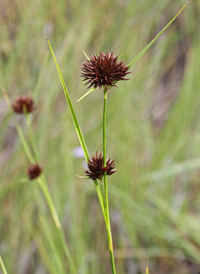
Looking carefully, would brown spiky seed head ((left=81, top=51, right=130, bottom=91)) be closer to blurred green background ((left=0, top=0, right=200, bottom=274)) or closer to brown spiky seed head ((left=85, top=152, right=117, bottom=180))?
brown spiky seed head ((left=85, top=152, right=117, bottom=180))

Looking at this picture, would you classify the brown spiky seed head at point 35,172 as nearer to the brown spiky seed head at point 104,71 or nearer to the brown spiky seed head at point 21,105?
the brown spiky seed head at point 21,105

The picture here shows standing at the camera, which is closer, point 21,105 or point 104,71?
point 104,71

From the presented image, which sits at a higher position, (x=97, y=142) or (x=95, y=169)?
(x=97, y=142)

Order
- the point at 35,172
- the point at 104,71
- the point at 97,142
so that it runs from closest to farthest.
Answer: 1. the point at 104,71
2. the point at 35,172
3. the point at 97,142

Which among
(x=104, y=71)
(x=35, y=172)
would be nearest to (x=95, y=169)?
(x=104, y=71)

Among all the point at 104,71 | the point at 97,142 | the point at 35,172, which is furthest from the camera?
the point at 97,142

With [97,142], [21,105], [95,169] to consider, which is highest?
[97,142]

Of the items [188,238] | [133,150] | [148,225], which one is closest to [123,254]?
[148,225]

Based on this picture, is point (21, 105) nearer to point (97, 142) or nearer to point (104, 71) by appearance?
point (104, 71)

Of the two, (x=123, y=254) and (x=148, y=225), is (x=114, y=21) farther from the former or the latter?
(x=123, y=254)
